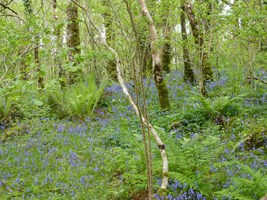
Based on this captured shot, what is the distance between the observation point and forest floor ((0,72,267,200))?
416cm

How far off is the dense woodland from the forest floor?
20 mm

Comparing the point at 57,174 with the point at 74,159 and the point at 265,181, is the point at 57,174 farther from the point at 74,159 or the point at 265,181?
the point at 265,181

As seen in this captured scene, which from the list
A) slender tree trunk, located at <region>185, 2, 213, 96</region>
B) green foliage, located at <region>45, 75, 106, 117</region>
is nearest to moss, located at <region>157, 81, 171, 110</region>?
slender tree trunk, located at <region>185, 2, 213, 96</region>

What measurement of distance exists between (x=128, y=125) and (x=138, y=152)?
112 inches

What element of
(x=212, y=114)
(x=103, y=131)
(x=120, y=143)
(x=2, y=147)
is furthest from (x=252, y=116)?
(x=2, y=147)

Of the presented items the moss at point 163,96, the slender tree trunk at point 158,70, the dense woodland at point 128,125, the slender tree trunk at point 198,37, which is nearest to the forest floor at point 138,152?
the dense woodland at point 128,125

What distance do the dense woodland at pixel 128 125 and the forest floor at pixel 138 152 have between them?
0.02 meters

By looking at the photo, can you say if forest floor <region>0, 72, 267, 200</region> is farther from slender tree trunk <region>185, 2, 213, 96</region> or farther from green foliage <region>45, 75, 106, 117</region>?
slender tree trunk <region>185, 2, 213, 96</region>

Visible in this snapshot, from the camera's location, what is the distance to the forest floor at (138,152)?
4.16m

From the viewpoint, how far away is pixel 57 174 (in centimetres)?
546

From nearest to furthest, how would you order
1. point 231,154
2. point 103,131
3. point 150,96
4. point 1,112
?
point 231,154 → point 103,131 → point 1,112 → point 150,96

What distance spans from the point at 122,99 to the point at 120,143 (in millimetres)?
3759

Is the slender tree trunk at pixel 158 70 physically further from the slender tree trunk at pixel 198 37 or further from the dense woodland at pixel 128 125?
the slender tree trunk at pixel 198 37

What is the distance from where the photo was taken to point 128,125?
7.77 metres
